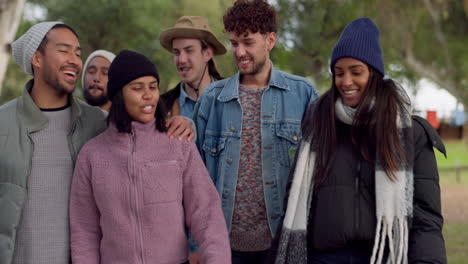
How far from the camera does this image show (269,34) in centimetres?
381

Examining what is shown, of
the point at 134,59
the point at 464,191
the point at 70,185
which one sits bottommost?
the point at 464,191

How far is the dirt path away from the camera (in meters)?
12.1

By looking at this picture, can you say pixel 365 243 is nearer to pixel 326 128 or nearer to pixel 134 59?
pixel 326 128

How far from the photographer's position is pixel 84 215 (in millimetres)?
A: 2955

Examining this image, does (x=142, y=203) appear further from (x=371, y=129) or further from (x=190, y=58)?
(x=190, y=58)

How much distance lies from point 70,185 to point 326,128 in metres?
1.36

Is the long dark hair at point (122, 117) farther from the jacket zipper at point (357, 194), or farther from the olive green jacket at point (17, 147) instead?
the jacket zipper at point (357, 194)

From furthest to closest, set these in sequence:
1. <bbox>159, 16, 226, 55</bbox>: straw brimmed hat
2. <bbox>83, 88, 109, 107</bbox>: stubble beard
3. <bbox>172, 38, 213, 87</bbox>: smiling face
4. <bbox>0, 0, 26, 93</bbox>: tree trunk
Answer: <bbox>0, 0, 26, 93</bbox>: tree trunk → <bbox>83, 88, 109, 107</bbox>: stubble beard → <bbox>159, 16, 226, 55</bbox>: straw brimmed hat → <bbox>172, 38, 213, 87</bbox>: smiling face

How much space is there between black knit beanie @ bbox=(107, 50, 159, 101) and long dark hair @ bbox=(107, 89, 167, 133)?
0.16 feet

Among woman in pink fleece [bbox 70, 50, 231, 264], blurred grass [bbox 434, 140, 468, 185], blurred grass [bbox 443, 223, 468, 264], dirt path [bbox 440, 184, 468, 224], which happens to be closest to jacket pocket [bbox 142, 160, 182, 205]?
woman in pink fleece [bbox 70, 50, 231, 264]

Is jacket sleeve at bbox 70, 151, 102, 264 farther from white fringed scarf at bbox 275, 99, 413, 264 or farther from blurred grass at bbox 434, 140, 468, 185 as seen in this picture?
blurred grass at bbox 434, 140, 468, 185

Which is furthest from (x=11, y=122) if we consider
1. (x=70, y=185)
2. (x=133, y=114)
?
(x=133, y=114)

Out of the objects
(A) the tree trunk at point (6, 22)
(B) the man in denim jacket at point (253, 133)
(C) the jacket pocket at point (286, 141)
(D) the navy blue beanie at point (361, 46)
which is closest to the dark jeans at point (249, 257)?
(B) the man in denim jacket at point (253, 133)

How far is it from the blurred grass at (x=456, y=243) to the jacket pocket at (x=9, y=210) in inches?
279
